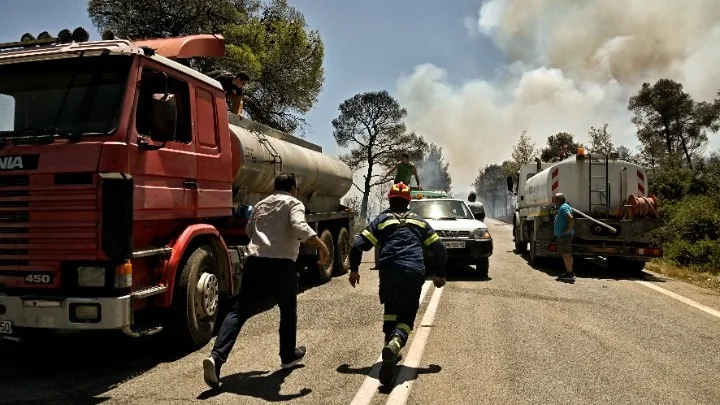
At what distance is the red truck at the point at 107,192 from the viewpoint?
4.44 m

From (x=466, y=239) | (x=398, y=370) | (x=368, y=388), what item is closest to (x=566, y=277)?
(x=466, y=239)

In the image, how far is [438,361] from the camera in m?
5.20

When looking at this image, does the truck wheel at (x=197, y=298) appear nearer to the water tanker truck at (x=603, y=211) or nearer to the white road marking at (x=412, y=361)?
the white road marking at (x=412, y=361)

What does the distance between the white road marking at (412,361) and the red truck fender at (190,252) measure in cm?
220

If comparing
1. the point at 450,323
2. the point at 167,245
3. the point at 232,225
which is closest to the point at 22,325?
the point at 167,245

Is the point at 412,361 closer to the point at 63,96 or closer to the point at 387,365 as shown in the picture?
the point at 387,365

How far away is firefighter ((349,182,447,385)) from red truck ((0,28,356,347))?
5.92 feet

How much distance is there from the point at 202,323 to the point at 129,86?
97.7 inches

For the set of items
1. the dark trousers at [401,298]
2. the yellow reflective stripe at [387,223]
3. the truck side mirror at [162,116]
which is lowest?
the dark trousers at [401,298]

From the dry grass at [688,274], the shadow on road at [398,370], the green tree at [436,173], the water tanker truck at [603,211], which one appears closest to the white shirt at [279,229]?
the shadow on road at [398,370]

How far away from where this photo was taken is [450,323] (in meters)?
6.85

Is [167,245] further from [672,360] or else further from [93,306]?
[672,360]

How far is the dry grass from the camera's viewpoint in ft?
36.4

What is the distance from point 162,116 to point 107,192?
94 centimetres
